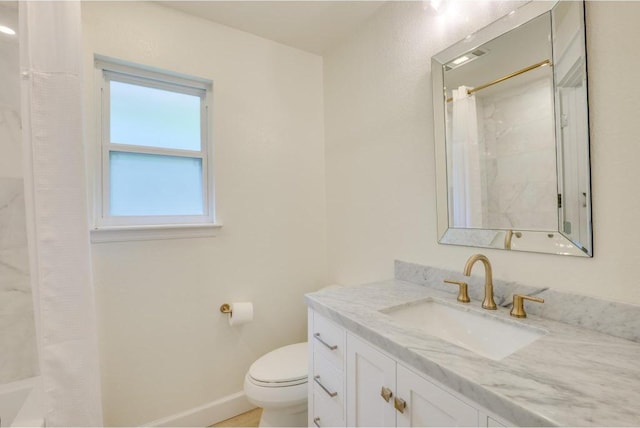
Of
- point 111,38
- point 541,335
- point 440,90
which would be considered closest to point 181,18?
point 111,38

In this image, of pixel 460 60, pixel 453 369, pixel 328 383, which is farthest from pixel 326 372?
pixel 460 60

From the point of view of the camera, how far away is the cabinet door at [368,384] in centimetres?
85

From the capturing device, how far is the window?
5.08 ft

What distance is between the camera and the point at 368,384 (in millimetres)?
937

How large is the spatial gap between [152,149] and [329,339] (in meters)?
1.43

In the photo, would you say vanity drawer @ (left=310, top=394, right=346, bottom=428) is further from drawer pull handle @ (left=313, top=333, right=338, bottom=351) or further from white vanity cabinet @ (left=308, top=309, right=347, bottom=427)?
drawer pull handle @ (left=313, top=333, right=338, bottom=351)

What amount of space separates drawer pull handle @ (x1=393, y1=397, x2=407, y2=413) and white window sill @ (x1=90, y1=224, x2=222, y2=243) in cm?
133

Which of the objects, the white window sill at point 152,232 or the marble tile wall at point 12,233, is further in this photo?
the white window sill at point 152,232

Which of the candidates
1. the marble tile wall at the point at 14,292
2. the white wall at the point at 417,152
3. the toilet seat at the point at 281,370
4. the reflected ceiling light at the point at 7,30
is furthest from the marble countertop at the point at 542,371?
the reflected ceiling light at the point at 7,30

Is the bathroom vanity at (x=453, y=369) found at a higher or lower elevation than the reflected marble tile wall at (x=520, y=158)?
lower

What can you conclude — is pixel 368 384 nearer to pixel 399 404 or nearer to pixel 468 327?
pixel 399 404

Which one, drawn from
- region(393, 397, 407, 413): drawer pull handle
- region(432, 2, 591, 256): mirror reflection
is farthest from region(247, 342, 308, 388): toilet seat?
region(432, 2, 591, 256): mirror reflection

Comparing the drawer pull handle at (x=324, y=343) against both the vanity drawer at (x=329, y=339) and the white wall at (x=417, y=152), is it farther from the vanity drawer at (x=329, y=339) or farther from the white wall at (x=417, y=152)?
the white wall at (x=417, y=152)

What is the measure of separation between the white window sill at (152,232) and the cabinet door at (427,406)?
133 cm
